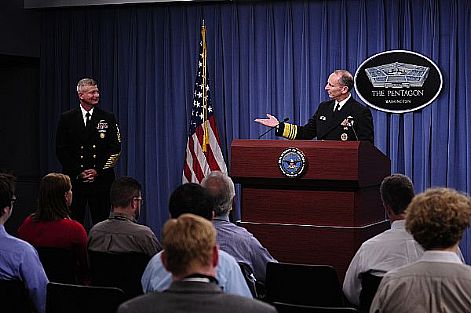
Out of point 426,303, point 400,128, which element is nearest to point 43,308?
point 426,303

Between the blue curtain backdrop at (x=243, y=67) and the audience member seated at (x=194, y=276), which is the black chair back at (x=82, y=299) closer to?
the audience member seated at (x=194, y=276)

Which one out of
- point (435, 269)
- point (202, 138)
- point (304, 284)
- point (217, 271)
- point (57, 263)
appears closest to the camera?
point (435, 269)

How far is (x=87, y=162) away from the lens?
24.0 feet

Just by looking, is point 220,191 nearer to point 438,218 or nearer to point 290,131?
point 438,218

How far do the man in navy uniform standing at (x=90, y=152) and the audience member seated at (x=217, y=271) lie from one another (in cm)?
357

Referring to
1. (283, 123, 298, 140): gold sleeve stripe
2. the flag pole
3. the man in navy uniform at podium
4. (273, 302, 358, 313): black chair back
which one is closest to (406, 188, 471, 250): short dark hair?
(273, 302, 358, 313): black chair back

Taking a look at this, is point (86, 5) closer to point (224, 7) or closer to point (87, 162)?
point (224, 7)

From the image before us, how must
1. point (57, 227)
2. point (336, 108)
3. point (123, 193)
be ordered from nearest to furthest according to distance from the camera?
point (123, 193) < point (57, 227) < point (336, 108)

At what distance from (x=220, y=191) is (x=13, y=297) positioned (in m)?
1.16

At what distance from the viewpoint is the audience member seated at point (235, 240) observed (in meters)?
4.23

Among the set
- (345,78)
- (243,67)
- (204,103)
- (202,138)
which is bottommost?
(202,138)

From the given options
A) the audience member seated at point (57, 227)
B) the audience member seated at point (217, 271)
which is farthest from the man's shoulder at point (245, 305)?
the audience member seated at point (57, 227)

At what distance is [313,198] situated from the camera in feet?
17.6

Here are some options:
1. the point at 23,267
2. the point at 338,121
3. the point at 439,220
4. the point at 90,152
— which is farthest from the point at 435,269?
the point at 90,152
